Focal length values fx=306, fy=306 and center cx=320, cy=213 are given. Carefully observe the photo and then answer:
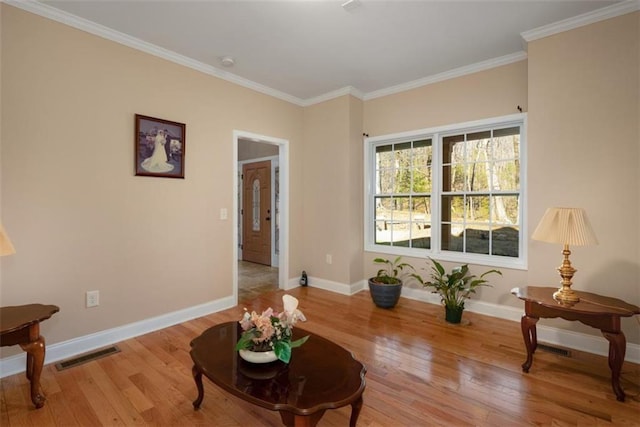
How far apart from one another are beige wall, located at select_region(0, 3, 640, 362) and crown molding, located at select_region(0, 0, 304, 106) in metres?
0.06

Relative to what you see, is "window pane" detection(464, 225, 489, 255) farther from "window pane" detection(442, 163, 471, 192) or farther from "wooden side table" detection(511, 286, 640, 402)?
"wooden side table" detection(511, 286, 640, 402)

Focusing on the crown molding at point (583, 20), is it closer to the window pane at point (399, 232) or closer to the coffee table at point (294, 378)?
the window pane at point (399, 232)

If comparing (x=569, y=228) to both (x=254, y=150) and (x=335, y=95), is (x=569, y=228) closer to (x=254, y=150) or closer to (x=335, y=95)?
(x=335, y=95)

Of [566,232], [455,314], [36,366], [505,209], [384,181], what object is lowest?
[455,314]

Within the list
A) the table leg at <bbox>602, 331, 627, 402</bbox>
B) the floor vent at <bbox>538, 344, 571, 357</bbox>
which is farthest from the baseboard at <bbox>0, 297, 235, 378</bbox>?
the table leg at <bbox>602, 331, 627, 402</bbox>

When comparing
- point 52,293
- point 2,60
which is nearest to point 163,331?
point 52,293

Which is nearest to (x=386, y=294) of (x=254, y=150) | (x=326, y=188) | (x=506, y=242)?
(x=506, y=242)

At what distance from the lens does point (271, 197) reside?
5.94 metres

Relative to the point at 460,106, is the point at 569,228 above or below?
below

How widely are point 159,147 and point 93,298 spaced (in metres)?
1.47

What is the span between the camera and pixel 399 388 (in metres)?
2.06

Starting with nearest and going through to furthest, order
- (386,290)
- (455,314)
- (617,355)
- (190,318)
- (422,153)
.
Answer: (617,355)
(455,314)
(190,318)
(386,290)
(422,153)

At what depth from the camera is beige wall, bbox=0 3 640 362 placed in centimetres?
231

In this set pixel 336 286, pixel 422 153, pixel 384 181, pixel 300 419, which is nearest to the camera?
pixel 300 419
